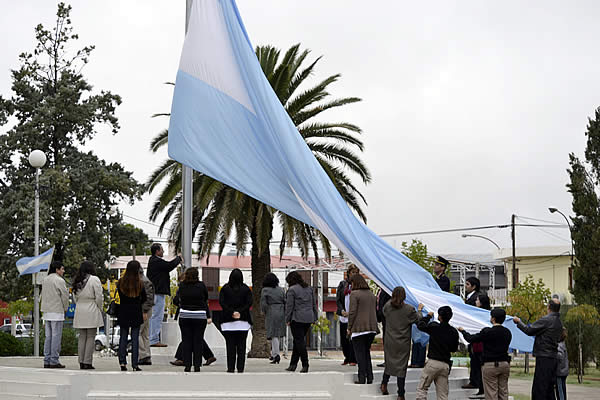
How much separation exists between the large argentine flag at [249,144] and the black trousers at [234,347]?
2.15m

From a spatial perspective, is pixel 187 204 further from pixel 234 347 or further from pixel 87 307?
pixel 234 347

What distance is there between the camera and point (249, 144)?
14305 millimetres

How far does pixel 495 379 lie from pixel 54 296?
7124 mm

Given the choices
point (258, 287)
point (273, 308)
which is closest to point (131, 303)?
point (273, 308)

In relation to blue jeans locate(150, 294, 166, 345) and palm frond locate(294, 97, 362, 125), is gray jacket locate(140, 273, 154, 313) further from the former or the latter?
palm frond locate(294, 97, 362, 125)

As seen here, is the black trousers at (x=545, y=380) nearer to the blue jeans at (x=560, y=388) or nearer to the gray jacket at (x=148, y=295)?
the blue jeans at (x=560, y=388)

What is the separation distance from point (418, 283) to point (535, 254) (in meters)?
42.9

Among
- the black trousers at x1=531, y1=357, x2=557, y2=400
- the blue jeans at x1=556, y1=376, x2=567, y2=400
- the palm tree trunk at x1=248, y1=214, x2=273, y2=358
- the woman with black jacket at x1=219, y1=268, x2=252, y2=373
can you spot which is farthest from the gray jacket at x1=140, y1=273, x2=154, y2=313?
the palm tree trunk at x1=248, y1=214, x2=273, y2=358

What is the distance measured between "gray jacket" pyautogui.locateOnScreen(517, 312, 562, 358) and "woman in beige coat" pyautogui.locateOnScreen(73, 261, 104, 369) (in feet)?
22.3

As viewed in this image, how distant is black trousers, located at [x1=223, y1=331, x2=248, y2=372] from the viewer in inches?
515

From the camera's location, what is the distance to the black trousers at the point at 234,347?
13086 mm

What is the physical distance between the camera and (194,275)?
1305cm

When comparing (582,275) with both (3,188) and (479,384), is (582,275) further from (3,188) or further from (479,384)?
(3,188)

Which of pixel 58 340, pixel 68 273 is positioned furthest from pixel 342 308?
pixel 68 273
